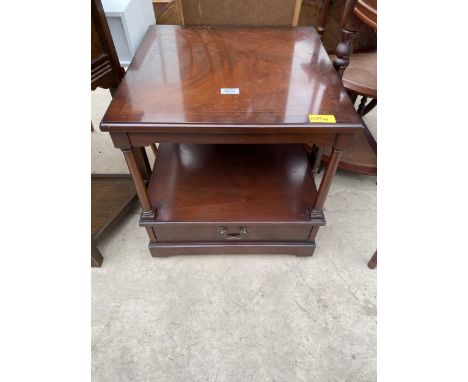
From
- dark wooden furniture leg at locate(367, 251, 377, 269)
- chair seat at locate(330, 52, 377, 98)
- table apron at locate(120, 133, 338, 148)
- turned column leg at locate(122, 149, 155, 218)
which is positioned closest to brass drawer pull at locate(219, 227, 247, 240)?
turned column leg at locate(122, 149, 155, 218)

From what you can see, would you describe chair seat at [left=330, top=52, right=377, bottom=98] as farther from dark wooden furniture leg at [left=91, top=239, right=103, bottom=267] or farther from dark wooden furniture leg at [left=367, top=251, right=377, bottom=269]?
dark wooden furniture leg at [left=91, top=239, right=103, bottom=267]

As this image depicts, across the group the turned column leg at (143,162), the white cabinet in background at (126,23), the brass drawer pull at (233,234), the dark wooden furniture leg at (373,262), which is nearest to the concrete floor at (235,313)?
the dark wooden furniture leg at (373,262)

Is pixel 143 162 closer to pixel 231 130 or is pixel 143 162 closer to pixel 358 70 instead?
pixel 231 130

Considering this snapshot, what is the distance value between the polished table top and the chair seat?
245mm

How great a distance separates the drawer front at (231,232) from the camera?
3.16 feet

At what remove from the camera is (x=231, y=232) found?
101 centimetres

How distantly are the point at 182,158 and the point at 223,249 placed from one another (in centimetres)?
40

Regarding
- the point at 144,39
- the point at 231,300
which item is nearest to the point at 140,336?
the point at 231,300

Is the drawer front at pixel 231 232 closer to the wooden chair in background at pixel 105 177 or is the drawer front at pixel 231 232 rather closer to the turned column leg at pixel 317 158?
the wooden chair in background at pixel 105 177

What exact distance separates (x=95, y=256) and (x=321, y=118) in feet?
3.03

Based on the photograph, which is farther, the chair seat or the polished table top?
the chair seat

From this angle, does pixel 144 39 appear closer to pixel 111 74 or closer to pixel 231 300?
pixel 111 74

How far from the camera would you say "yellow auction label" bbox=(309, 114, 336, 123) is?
2.27 feet

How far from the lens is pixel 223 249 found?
108cm
